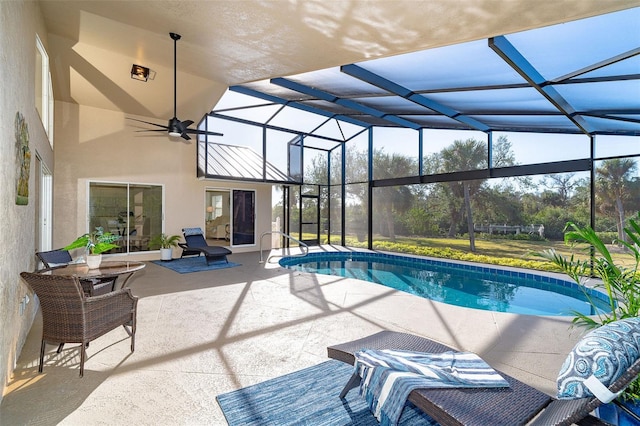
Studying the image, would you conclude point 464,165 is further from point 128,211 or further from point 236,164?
point 128,211

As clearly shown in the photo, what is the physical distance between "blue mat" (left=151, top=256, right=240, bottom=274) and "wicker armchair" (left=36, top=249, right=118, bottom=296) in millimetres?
2820

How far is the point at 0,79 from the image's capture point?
8.06ft

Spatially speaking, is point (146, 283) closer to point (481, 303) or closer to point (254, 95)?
point (254, 95)

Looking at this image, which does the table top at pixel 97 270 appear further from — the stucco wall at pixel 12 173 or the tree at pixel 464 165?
the tree at pixel 464 165

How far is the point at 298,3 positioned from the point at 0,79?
120 inches

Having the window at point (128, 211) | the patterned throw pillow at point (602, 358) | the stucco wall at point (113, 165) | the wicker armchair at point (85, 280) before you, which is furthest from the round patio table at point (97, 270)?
the window at point (128, 211)

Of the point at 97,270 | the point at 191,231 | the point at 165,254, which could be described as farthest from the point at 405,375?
the point at 191,231

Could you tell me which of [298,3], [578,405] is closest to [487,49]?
[298,3]

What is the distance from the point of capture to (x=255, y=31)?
470 centimetres

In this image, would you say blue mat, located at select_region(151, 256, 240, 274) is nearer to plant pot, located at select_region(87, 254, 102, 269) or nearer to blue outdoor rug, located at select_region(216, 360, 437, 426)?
plant pot, located at select_region(87, 254, 102, 269)

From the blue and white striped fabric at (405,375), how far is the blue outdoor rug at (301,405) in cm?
30

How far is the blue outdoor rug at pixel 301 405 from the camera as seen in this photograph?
2348 mm

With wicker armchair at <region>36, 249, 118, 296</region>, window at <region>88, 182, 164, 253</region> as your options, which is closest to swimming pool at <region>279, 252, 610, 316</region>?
window at <region>88, 182, 164, 253</region>

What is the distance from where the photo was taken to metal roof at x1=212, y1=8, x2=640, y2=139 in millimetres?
4168
